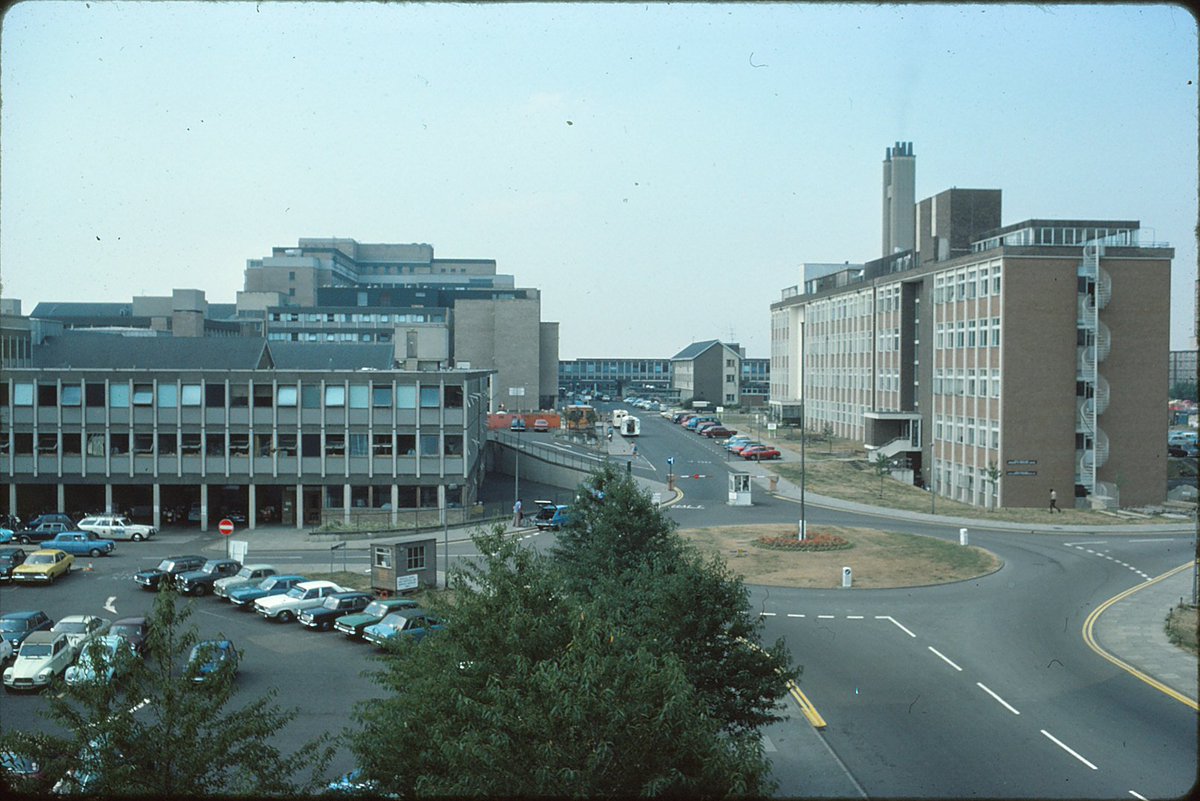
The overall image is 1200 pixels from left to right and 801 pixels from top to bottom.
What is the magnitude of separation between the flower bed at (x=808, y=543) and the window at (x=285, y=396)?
23478 mm

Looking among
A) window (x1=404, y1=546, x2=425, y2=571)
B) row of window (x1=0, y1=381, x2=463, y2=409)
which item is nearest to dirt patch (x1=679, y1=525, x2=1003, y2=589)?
window (x1=404, y1=546, x2=425, y2=571)

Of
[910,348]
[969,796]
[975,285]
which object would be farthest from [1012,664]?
[910,348]

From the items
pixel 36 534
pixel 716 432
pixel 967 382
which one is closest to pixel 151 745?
pixel 36 534

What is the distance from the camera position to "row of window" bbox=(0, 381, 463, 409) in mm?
45844

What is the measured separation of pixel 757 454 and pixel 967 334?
19616mm

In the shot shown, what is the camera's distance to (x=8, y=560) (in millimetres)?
33250

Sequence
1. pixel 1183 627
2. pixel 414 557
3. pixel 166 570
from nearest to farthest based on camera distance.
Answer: pixel 1183 627 → pixel 166 570 → pixel 414 557

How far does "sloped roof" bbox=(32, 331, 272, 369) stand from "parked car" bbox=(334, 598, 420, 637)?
2901 cm

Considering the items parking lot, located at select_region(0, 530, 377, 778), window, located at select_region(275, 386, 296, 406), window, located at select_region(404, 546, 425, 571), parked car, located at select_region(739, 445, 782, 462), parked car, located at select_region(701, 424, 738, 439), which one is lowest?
parking lot, located at select_region(0, 530, 377, 778)

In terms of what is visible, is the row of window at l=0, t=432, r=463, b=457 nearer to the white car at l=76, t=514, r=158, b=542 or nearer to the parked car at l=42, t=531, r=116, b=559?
the white car at l=76, t=514, r=158, b=542

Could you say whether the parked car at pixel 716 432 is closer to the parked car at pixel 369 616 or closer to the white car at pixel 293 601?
the white car at pixel 293 601

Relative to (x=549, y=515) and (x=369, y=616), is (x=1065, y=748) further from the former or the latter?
(x=549, y=515)

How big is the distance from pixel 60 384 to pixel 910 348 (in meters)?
51.7

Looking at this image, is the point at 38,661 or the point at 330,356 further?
the point at 330,356
